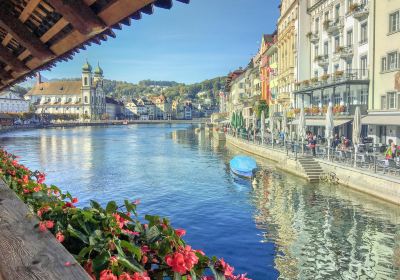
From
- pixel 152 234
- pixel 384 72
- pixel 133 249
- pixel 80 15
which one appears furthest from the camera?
pixel 384 72

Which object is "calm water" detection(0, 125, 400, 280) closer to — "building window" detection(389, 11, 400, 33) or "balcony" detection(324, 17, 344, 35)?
"building window" detection(389, 11, 400, 33)

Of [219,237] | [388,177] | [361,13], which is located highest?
[361,13]

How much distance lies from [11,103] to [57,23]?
182 m

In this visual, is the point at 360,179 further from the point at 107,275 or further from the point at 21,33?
the point at 107,275

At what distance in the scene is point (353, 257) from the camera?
1475 cm

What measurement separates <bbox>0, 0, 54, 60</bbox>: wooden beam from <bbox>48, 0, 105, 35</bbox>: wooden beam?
2.00 metres

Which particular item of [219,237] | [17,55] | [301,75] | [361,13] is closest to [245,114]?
[301,75]

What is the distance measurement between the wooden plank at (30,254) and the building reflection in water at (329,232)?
11.7m

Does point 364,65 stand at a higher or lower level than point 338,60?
lower

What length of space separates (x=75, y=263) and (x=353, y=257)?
47.3ft

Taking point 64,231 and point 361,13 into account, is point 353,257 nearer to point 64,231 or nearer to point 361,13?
point 64,231

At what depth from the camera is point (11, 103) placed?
170125mm

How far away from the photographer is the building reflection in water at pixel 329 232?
45.2 ft

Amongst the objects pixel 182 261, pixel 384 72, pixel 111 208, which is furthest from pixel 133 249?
pixel 384 72
